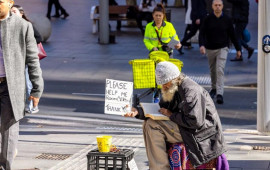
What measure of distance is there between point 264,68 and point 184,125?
426 cm

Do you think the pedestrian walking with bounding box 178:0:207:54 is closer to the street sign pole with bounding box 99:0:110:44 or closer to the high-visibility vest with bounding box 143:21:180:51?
the street sign pole with bounding box 99:0:110:44

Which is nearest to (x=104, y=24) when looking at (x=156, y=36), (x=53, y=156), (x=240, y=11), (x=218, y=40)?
(x=240, y=11)

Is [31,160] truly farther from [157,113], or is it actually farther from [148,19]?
[148,19]

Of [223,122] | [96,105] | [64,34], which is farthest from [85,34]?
[223,122]

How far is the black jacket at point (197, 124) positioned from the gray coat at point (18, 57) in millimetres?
1713

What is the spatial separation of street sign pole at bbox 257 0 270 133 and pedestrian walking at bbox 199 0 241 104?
2639mm

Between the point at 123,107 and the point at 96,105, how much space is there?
6.28 meters

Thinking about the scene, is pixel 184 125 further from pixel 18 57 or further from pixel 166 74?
pixel 18 57

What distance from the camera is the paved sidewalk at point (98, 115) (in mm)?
9281

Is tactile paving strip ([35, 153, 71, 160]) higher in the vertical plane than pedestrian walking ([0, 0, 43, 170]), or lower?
lower

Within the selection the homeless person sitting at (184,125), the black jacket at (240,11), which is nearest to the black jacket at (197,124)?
the homeless person sitting at (184,125)

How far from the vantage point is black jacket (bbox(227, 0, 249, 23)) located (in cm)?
1939

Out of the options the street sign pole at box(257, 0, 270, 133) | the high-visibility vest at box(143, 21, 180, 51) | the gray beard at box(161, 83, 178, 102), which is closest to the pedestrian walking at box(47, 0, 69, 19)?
the high-visibility vest at box(143, 21, 180, 51)

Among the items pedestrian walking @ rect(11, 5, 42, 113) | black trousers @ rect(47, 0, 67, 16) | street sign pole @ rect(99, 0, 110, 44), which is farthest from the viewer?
black trousers @ rect(47, 0, 67, 16)
